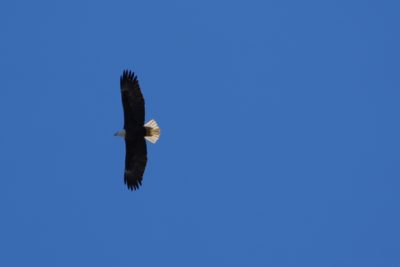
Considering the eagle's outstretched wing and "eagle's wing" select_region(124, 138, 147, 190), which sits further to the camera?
"eagle's wing" select_region(124, 138, 147, 190)

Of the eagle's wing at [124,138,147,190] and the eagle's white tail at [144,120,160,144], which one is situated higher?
the eagle's white tail at [144,120,160,144]

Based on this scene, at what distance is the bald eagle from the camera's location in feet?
82.7

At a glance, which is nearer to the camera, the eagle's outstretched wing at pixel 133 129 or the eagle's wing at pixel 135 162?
the eagle's outstretched wing at pixel 133 129

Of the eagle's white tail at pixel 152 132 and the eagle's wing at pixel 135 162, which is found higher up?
the eagle's white tail at pixel 152 132

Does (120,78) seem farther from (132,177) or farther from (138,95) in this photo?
(132,177)

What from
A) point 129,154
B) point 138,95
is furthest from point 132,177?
point 138,95

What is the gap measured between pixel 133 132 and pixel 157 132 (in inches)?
24.3

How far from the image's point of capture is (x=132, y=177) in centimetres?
2631

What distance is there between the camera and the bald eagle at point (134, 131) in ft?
82.7

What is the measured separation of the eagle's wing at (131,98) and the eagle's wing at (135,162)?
0.79m

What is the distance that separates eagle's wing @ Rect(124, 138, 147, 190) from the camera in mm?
25953

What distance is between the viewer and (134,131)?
2572 centimetres

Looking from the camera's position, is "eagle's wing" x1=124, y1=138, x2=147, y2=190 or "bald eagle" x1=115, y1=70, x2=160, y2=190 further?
"eagle's wing" x1=124, y1=138, x2=147, y2=190

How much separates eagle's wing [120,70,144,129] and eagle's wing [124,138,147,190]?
79 centimetres
